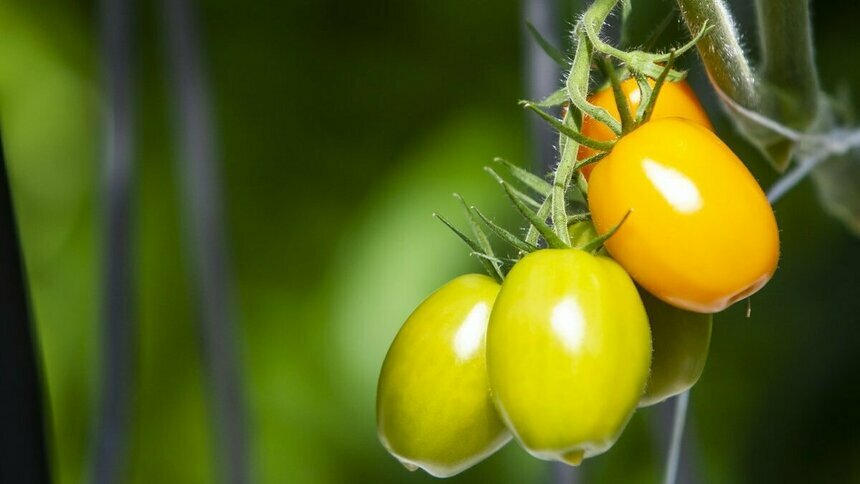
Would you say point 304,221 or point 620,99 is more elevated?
A: point 620,99

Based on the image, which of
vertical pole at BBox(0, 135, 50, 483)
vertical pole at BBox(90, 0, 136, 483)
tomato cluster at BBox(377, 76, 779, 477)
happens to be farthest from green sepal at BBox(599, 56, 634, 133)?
vertical pole at BBox(90, 0, 136, 483)

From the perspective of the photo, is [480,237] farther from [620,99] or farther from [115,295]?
[115,295]

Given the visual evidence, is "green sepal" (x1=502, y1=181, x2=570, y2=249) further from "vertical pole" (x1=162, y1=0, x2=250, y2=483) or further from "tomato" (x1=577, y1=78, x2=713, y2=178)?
"vertical pole" (x1=162, y1=0, x2=250, y2=483)

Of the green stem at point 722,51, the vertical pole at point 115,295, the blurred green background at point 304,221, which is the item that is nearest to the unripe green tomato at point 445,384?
the green stem at point 722,51

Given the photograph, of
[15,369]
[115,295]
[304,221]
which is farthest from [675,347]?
[304,221]

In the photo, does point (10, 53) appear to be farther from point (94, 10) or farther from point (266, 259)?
point (266, 259)

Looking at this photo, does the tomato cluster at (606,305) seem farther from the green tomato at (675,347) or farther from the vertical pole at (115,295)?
the vertical pole at (115,295)
